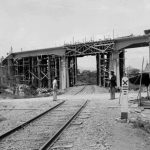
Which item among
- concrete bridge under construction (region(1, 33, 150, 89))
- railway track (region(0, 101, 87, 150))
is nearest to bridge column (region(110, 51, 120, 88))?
concrete bridge under construction (region(1, 33, 150, 89))

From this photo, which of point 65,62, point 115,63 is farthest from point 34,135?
point 65,62

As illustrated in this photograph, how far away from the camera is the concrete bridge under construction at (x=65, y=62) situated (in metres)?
37.2

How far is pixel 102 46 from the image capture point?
38281mm

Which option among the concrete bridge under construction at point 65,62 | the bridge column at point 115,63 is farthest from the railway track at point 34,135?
the bridge column at point 115,63

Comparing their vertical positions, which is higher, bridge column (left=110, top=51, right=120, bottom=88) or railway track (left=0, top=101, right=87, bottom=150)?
bridge column (left=110, top=51, right=120, bottom=88)

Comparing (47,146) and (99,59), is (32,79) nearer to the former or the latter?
(99,59)

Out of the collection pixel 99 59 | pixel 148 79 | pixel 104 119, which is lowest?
pixel 104 119

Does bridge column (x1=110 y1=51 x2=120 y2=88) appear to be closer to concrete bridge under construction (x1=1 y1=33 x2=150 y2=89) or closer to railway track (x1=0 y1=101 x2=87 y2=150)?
concrete bridge under construction (x1=1 y1=33 x2=150 y2=89)

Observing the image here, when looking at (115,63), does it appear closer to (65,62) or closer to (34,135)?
(65,62)

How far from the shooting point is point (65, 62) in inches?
1647

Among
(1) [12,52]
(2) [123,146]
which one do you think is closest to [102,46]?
(1) [12,52]

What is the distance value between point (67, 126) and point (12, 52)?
42.0m

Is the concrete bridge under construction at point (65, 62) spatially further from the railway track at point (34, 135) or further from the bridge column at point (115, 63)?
the railway track at point (34, 135)

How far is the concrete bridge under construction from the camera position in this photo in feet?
122
